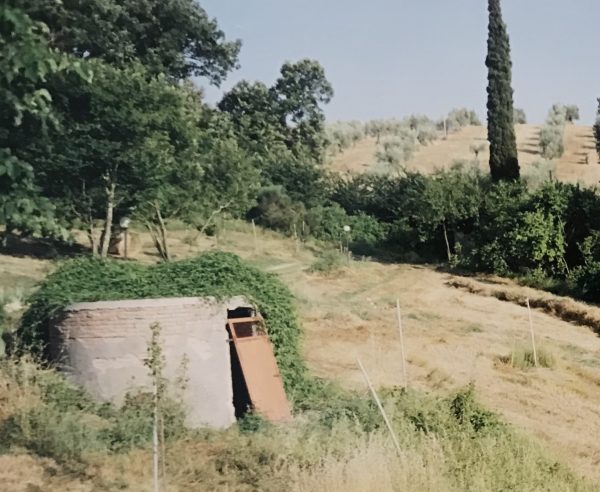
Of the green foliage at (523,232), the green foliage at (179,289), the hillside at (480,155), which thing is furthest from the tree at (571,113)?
the green foliage at (179,289)

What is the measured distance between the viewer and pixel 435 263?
33594 millimetres

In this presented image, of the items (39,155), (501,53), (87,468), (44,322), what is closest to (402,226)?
(501,53)

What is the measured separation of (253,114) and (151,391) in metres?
42.0

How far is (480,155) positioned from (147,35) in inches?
1193

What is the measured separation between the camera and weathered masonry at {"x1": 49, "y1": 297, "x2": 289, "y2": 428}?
32.4ft

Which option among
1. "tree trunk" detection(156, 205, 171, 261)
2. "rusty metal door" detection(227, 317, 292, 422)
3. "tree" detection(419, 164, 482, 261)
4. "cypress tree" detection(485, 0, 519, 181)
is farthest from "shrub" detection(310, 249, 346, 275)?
"rusty metal door" detection(227, 317, 292, 422)

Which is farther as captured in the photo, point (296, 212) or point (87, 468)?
point (296, 212)

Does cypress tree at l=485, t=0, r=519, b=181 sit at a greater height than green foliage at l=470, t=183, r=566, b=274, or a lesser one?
greater

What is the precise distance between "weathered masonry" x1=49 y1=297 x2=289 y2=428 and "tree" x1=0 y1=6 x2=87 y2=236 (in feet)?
22.7

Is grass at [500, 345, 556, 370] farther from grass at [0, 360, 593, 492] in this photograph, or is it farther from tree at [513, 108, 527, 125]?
tree at [513, 108, 527, 125]

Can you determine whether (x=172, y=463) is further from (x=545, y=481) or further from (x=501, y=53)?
(x=501, y=53)

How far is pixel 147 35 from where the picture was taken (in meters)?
41.6

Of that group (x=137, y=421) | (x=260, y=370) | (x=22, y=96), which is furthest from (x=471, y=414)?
(x=22, y=96)

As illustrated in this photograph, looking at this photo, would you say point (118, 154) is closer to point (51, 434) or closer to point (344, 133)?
point (51, 434)
